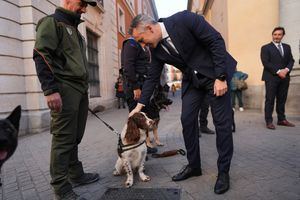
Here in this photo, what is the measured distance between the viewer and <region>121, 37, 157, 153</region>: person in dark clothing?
4391 millimetres

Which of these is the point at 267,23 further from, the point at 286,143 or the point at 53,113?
the point at 53,113

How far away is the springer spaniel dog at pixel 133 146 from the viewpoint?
351cm

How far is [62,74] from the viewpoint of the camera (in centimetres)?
290

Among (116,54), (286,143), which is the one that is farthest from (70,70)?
(116,54)

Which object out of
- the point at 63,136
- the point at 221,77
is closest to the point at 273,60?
the point at 221,77

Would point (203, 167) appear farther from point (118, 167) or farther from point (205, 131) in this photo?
point (205, 131)

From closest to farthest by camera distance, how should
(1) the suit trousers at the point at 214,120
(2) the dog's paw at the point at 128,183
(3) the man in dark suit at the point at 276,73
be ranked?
(1) the suit trousers at the point at 214,120
(2) the dog's paw at the point at 128,183
(3) the man in dark suit at the point at 276,73

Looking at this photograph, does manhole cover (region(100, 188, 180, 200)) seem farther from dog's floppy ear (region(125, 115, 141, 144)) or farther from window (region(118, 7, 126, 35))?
window (region(118, 7, 126, 35))

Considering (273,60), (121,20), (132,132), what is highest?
(121,20)

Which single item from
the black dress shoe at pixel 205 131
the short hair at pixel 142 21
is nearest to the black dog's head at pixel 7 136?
the short hair at pixel 142 21

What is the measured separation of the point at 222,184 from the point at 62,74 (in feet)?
Result: 6.89

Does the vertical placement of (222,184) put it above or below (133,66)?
below

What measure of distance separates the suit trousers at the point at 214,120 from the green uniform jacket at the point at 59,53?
4.19ft

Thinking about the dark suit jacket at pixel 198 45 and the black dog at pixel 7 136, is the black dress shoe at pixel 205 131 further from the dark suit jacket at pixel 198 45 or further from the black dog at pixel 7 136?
the black dog at pixel 7 136
